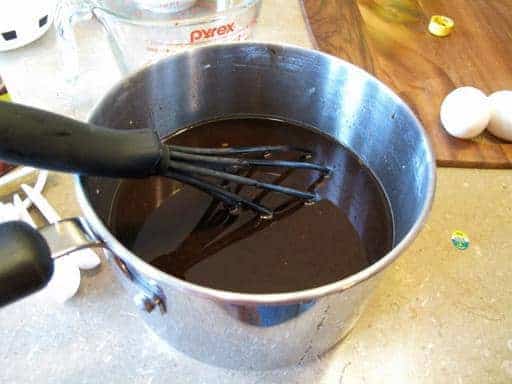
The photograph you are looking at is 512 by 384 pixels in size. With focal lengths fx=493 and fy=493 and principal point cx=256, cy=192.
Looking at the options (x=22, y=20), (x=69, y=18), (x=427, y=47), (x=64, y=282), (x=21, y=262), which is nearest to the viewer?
(x=21, y=262)

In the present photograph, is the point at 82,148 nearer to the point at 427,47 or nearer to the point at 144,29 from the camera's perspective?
the point at 144,29

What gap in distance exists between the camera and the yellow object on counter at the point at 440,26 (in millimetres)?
843

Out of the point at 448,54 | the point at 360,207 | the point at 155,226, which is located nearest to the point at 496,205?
the point at 360,207

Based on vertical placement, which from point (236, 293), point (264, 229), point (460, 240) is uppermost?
point (236, 293)

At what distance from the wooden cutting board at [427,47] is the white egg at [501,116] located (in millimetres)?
13

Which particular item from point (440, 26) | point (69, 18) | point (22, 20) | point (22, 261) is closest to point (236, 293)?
point (22, 261)

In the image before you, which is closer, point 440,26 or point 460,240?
point 460,240

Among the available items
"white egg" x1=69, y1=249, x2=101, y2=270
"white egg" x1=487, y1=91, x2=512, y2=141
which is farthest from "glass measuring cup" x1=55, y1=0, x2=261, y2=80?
"white egg" x1=487, y1=91, x2=512, y2=141

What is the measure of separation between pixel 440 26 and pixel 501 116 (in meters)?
0.24

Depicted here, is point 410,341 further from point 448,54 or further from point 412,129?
point 448,54

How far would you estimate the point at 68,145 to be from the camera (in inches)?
13.9

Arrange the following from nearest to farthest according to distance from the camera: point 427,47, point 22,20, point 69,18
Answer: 1. point 69,18
2. point 22,20
3. point 427,47

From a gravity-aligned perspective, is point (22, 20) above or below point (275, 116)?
above

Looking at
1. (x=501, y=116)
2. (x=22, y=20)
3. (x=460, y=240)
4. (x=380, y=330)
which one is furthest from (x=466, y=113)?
(x=22, y=20)
